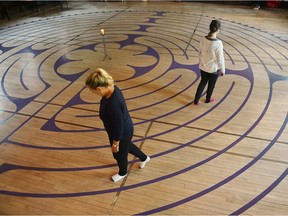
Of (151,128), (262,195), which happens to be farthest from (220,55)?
(262,195)

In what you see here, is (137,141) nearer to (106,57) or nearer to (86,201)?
(86,201)

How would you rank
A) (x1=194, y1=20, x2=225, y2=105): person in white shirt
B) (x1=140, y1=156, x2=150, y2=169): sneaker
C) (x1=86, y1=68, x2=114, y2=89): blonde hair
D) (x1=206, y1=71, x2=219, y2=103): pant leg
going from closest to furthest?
(x1=86, y1=68, x2=114, y2=89): blonde hair < (x1=140, y1=156, x2=150, y2=169): sneaker < (x1=194, y1=20, x2=225, y2=105): person in white shirt < (x1=206, y1=71, x2=219, y2=103): pant leg

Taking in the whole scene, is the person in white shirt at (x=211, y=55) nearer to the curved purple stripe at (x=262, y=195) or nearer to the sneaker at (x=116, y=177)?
the curved purple stripe at (x=262, y=195)

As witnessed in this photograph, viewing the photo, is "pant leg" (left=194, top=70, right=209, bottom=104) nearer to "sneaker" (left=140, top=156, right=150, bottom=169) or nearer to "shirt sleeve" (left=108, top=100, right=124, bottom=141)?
"sneaker" (left=140, top=156, right=150, bottom=169)

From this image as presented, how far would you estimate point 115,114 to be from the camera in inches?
83.0

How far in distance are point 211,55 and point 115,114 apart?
81.5 inches

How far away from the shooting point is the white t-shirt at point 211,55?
3.45 metres

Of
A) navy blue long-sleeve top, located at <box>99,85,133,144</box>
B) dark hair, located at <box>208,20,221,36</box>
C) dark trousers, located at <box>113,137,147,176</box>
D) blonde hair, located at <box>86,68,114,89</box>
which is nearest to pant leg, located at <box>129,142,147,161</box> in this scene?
dark trousers, located at <box>113,137,147,176</box>

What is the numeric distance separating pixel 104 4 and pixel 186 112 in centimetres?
930

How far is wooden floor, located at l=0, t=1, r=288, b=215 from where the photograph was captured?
2.76 m

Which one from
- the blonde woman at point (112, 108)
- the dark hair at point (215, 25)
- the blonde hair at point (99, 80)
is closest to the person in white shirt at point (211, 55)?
the dark hair at point (215, 25)

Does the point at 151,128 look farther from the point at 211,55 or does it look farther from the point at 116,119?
the point at 116,119

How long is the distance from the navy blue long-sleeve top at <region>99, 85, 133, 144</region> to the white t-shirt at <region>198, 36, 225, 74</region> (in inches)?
73.9

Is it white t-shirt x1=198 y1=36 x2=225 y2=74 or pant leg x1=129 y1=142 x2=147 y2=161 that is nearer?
pant leg x1=129 y1=142 x2=147 y2=161
